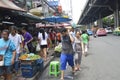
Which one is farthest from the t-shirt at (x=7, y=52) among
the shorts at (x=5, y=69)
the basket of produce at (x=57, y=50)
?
the basket of produce at (x=57, y=50)

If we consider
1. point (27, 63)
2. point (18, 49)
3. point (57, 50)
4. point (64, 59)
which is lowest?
point (57, 50)

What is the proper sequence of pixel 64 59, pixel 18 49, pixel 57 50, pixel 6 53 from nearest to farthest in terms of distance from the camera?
pixel 6 53 → pixel 64 59 → pixel 18 49 → pixel 57 50

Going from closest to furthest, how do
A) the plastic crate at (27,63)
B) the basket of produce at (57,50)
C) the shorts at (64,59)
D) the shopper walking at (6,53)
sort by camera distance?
the shopper walking at (6,53)
the shorts at (64,59)
the plastic crate at (27,63)
the basket of produce at (57,50)

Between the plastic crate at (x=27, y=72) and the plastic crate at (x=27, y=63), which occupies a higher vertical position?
the plastic crate at (x=27, y=63)

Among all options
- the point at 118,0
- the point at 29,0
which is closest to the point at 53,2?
the point at 118,0

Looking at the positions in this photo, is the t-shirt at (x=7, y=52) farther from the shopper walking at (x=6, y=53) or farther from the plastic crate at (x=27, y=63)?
the plastic crate at (x=27, y=63)

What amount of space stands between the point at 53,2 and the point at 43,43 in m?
37.7

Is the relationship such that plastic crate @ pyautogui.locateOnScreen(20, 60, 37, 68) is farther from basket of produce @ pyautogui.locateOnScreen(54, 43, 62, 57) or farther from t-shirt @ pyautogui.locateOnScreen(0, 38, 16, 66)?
basket of produce @ pyautogui.locateOnScreen(54, 43, 62, 57)

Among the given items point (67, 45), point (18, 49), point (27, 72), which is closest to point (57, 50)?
point (27, 72)

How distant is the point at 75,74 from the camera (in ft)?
38.5

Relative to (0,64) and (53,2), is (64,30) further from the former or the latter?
(53,2)

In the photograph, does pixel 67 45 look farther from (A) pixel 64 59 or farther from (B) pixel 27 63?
(B) pixel 27 63

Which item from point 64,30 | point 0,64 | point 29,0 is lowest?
point 0,64

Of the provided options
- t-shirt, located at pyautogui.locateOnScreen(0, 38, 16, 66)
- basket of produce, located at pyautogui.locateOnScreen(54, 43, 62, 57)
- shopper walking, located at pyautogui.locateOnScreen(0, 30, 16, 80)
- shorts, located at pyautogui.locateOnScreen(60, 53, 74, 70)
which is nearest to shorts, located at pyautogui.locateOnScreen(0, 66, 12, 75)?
shopper walking, located at pyautogui.locateOnScreen(0, 30, 16, 80)
